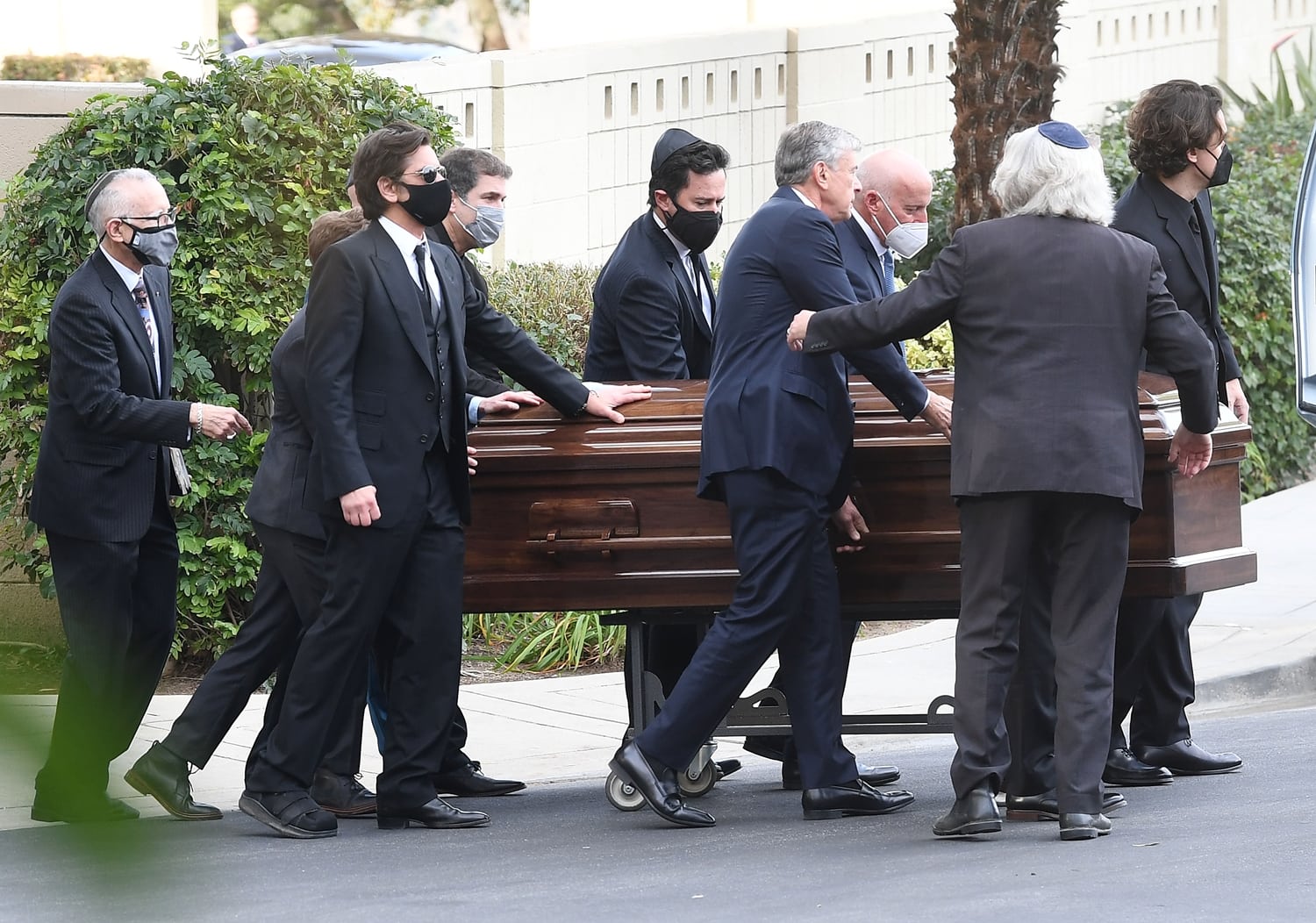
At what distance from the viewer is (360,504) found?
4699 millimetres

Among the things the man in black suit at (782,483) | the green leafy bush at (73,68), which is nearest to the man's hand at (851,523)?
the man in black suit at (782,483)

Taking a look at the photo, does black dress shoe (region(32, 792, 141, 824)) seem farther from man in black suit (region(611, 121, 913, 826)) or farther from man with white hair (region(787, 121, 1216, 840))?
man in black suit (region(611, 121, 913, 826))

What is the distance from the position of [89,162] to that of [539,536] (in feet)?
9.32

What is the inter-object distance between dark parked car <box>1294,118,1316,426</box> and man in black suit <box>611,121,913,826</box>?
4.34m

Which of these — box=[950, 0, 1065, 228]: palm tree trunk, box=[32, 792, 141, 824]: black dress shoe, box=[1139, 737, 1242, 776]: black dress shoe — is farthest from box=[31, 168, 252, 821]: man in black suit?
box=[950, 0, 1065, 228]: palm tree trunk

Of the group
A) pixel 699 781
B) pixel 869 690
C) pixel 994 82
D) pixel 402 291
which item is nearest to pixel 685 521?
pixel 699 781

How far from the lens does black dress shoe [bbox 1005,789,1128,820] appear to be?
4.93 metres

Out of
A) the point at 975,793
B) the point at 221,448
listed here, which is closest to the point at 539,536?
the point at 975,793

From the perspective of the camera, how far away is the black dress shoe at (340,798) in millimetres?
5273

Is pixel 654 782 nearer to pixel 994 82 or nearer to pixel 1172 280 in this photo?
pixel 1172 280

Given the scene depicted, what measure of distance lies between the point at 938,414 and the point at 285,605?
1.84 meters

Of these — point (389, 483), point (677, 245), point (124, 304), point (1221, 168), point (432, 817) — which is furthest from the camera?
point (677, 245)

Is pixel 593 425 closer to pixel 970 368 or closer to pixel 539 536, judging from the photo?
pixel 539 536

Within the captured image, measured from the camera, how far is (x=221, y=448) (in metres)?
7.20
